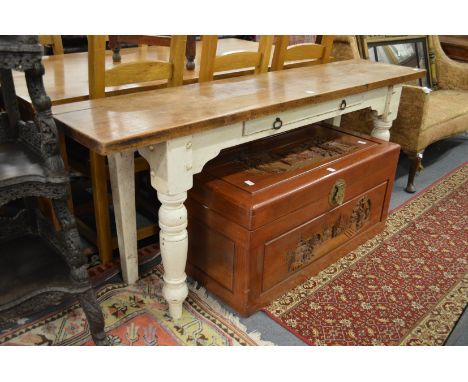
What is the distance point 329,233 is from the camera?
2.08 metres

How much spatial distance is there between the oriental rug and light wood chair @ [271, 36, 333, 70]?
50.0 inches

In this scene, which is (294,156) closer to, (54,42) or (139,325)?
(139,325)

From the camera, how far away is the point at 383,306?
1.91 metres

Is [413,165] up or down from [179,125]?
down

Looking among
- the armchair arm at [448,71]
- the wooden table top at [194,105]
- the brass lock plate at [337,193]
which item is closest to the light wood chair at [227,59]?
the wooden table top at [194,105]

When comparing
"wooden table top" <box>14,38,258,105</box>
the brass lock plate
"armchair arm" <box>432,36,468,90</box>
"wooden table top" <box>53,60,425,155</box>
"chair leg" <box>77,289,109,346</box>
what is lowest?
"chair leg" <box>77,289,109,346</box>

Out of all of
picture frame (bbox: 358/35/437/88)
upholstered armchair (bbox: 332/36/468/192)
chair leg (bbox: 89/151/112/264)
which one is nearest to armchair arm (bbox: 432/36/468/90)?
picture frame (bbox: 358/35/437/88)

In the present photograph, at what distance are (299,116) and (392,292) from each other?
858mm

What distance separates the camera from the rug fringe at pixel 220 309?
1713 mm

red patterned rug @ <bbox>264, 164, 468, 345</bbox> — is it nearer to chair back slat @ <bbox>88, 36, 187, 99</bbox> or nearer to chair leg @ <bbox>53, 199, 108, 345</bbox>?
chair leg @ <bbox>53, 199, 108, 345</bbox>

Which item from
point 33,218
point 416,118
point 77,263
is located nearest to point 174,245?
point 77,263

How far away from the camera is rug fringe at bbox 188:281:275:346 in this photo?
1.71 m
